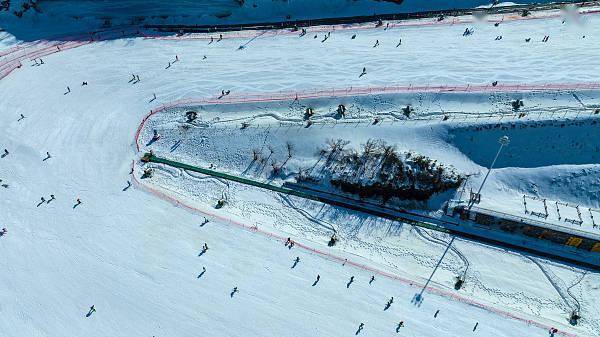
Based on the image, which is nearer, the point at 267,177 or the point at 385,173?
the point at 385,173

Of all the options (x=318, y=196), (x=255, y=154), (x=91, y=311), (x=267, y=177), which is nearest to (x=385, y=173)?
(x=318, y=196)

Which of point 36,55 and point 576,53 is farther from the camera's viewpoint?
point 36,55

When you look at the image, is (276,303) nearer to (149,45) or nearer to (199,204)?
(199,204)

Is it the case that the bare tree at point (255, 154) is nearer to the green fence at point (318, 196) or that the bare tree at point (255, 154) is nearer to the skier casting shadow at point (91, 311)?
the green fence at point (318, 196)

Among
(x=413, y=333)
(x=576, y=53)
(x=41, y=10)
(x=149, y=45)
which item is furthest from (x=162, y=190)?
(x=576, y=53)

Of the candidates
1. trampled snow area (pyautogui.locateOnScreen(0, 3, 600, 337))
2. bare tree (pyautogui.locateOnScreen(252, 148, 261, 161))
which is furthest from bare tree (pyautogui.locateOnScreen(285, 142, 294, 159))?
bare tree (pyautogui.locateOnScreen(252, 148, 261, 161))

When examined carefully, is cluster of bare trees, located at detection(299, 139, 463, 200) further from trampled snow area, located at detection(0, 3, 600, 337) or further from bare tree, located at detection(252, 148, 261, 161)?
bare tree, located at detection(252, 148, 261, 161)

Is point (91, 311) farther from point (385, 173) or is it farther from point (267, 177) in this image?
point (385, 173)

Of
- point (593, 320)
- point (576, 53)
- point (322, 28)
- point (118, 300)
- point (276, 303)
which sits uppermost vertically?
point (576, 53)
